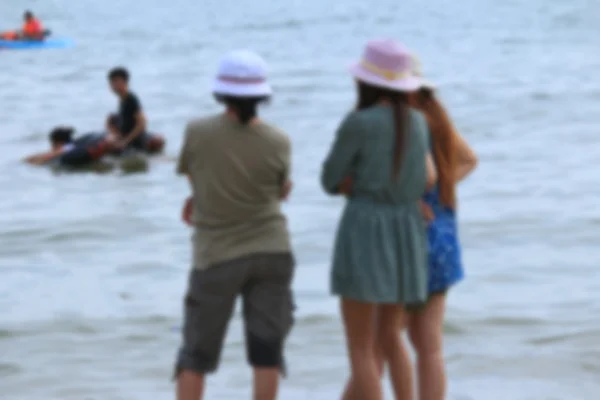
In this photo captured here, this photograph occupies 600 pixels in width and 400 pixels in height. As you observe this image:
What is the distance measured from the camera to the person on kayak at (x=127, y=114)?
17906mm

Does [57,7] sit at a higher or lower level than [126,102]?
lower

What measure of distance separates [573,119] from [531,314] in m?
14.8

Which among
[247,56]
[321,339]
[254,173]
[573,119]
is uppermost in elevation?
[247,56]

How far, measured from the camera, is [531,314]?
409 inches

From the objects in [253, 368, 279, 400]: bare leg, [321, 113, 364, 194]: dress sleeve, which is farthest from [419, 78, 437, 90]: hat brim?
[253, 368, 279, 400]: bare leg

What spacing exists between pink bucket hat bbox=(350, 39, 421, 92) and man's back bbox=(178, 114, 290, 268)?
0.40m

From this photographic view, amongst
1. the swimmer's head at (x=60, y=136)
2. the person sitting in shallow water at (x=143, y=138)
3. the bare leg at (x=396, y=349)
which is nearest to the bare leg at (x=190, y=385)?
the bare leg at (x=396, y=349)

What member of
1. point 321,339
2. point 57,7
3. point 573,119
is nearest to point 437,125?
point 321,339

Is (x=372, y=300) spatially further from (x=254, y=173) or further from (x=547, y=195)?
(x=547, y=195)

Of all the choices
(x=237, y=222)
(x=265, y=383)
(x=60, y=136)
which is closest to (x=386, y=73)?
(x=237, y=222)

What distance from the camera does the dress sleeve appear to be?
5641 millimetres

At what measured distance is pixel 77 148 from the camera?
19531mm

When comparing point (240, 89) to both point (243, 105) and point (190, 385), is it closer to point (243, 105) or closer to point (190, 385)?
point (243, 105)

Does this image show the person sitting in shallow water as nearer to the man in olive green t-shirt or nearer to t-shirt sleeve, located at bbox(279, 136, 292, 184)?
the man in olive green t-shirt
